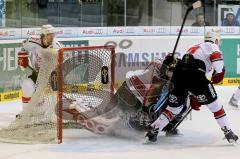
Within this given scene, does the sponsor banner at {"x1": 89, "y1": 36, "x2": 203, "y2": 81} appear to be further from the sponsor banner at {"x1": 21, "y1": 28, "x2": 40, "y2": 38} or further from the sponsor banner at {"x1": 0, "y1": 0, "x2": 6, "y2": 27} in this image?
the sponsor banner at {"x1": 0, "y1": 0, "x2": 6, "y2": 27}

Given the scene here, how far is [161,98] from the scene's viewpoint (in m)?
5.67

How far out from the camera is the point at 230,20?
10805 millimetres

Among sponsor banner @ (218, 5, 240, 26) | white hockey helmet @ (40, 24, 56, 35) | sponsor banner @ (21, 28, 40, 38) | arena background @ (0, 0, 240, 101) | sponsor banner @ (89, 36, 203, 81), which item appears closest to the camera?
white hockey helmet @ (40, 24, 56, 35)

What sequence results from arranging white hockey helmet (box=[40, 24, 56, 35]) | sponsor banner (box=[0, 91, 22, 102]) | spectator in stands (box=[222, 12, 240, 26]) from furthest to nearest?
spectator in stands (box=[222, 12, 240, 26]) → sponsor banner (box=[0, 91, 22, 102]) → white hockey helmet (box=[40, 24, 56, 35])

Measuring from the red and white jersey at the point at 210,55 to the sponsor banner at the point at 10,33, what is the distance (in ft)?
11.8

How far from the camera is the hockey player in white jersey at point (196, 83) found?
5.39 meters

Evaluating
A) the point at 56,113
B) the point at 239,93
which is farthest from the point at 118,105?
the point at 239,93

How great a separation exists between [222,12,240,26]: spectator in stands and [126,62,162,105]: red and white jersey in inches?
203

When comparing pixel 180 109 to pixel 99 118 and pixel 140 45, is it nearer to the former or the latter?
pixel 99 118

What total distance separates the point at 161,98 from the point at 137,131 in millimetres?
409

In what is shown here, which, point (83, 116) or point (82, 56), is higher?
point (82, 56)

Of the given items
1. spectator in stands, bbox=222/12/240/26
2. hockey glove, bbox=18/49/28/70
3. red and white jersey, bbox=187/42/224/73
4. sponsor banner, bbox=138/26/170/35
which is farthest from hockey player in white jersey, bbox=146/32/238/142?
spectator in stands, bbox=222/12/240/26

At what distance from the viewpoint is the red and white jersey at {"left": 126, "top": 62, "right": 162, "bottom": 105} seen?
18.9 feet

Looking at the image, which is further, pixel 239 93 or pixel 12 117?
pixel 239 93
